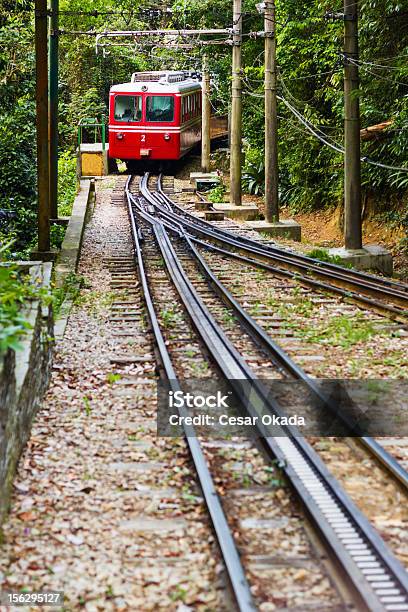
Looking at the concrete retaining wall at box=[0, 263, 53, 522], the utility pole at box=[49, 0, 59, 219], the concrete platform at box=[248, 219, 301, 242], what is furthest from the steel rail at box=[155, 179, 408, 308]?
the concrete retaining wall at box=[0, 263, 53, 522]

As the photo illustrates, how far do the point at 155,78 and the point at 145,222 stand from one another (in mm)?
11669

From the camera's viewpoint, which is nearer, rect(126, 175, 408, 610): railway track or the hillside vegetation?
rect(126, 175, 408, 610): railway track

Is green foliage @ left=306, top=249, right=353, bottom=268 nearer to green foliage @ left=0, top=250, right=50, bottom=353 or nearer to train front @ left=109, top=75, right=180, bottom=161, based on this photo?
green foliage @ left=0, top=250, right=50, bottom=353

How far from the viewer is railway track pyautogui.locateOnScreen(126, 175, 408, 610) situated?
4.36m

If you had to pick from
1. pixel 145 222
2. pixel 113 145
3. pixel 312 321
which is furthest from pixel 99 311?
pixel 113 145

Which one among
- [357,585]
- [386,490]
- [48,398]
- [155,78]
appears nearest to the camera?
[357,585]

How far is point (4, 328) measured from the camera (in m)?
5.66

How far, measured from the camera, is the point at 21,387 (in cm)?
604

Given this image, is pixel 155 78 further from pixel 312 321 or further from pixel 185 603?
pixel 185 603

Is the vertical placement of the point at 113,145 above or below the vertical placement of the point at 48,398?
above

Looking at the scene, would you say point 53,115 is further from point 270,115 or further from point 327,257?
point 327,257

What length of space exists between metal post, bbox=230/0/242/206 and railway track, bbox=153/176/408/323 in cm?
334

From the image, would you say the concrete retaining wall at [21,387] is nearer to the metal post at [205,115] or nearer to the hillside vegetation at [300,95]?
the hillside vegetation at [300,95]

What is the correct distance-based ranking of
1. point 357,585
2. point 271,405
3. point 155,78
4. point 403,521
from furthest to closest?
point 155,78 → point 271,405 → point 403,521 → point 357,585
